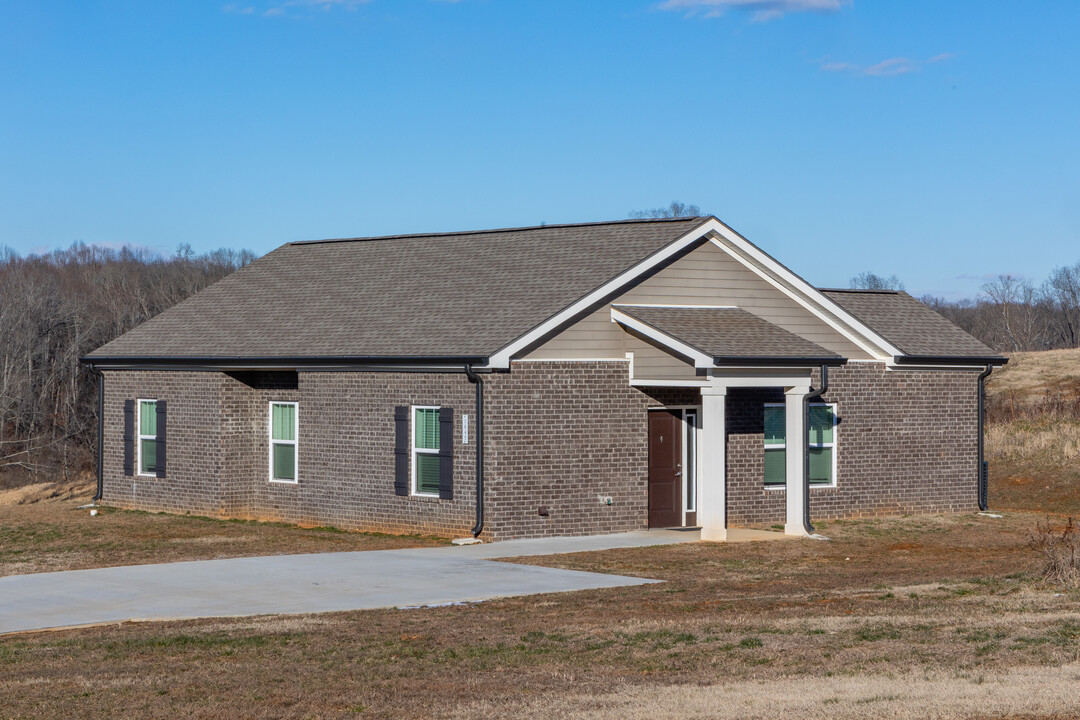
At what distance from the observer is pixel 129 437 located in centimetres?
2820

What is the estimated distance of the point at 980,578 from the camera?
672 inches

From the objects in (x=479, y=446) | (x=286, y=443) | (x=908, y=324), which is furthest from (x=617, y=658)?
(x=908, y=324)

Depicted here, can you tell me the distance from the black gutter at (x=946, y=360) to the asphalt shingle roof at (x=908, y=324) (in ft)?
0.16

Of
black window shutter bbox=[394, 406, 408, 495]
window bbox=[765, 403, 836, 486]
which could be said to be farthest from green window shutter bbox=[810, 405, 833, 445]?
black window shutter bbox=[394, 406, 408, 495]

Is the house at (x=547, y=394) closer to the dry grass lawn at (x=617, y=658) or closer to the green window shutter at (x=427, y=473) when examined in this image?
the green window shutter at (x=427, y=473)

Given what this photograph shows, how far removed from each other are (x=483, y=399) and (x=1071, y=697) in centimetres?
1334

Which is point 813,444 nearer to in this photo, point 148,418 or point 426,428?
point 426,428

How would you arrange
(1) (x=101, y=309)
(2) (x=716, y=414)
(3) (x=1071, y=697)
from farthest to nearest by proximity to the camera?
1. (1) (x=101, y=309)
2. (2) (x=716, y=414)
3. (3) (x=1071, y=697)

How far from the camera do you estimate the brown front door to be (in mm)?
23750

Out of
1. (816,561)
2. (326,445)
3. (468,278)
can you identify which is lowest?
(816,561)

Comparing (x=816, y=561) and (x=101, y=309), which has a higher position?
(x=101, y=309)

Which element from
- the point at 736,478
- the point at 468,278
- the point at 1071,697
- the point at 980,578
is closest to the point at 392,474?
the point at 468,278

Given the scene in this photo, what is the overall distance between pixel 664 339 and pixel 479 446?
11.2ft

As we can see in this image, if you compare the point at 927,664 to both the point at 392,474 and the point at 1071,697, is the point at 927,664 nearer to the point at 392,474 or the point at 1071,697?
the point at 1071,697
